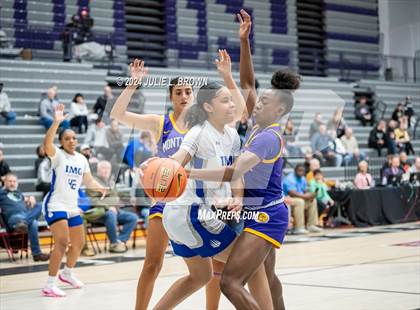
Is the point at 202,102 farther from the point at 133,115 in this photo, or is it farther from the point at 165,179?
the point at 133,115

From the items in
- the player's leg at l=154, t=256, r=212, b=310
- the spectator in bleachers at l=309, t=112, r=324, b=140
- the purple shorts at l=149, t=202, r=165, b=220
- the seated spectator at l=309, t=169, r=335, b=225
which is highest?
the spectator in bleachers at l=309, t=112, r=324, b=140

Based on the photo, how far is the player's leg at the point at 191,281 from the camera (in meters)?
4.56

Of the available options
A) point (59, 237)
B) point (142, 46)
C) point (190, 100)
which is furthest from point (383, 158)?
point (190, 100)

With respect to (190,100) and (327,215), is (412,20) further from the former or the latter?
(190,100)

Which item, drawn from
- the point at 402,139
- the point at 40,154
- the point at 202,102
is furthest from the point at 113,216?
the point at 402,139

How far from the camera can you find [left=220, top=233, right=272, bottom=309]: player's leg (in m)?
4.09

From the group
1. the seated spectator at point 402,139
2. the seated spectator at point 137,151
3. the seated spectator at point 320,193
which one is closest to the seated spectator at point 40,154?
the seated spectator at point 137,151

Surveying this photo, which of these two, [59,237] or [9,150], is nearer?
[59,237]

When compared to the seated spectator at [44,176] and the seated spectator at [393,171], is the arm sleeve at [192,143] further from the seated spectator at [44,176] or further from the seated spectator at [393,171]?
the seated spectator at [393,171]

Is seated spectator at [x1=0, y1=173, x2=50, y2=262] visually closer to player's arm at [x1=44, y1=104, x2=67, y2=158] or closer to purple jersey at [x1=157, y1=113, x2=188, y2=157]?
player's arm at [x1=44, y1=104, x2=67, y2=158]

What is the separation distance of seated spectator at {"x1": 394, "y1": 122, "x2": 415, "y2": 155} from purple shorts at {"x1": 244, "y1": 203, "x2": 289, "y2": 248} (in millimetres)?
16418

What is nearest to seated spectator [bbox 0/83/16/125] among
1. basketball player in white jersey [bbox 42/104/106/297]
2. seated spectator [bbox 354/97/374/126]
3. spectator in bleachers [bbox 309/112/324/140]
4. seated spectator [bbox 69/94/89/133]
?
seated spectator [bbox 69/94/89/133]

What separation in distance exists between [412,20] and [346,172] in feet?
43.2

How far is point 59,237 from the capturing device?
7.48 meters
